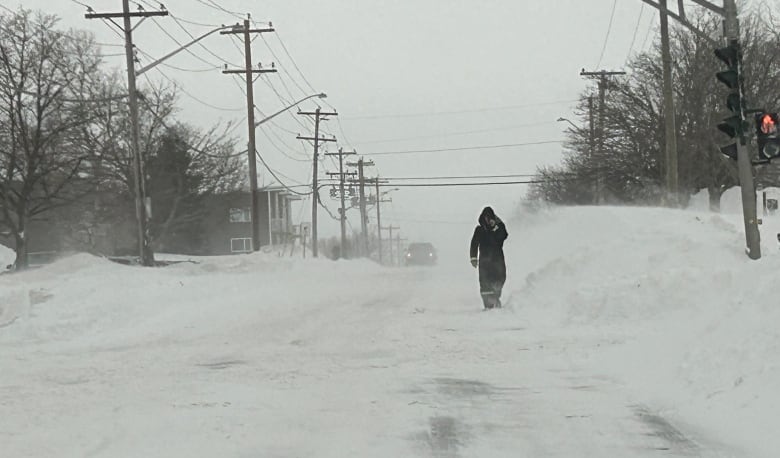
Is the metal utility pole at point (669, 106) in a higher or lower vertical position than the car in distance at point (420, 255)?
higher

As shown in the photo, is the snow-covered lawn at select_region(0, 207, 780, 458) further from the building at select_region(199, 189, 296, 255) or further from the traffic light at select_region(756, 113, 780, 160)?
the building at select_region(199, 189, 296, 255)

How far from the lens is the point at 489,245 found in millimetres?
15125

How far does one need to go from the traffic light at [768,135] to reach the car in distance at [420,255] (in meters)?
53.7

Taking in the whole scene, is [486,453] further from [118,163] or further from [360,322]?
[118,163]

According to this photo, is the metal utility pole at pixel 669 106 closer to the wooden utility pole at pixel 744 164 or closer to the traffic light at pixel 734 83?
the wooden utility pole at pixel 744 164

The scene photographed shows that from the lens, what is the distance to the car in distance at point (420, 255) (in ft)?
225

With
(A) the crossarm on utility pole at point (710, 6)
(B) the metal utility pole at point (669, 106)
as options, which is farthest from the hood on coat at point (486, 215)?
(B) the metal utility pole at point (669, 106)

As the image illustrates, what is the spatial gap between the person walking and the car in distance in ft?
172

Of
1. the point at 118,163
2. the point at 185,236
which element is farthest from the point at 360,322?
the point at 185,236

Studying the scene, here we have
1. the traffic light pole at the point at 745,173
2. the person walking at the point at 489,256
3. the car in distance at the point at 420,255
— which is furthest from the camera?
the car in distance at the point at 420,255

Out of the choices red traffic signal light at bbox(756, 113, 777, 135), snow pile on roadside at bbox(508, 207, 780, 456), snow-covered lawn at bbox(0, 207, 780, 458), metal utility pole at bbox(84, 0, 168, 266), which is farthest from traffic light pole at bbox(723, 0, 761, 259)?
metal utility pole at bbox(84, 0, 168, 266)

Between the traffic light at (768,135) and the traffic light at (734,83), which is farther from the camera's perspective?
the traffic light at (734,83)

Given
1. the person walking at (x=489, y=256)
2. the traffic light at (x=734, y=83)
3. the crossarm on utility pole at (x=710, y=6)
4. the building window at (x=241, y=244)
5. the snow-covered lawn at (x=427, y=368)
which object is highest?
the crossarm on utility pole at (x=710, y=6)

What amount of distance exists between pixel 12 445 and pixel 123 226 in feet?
171
